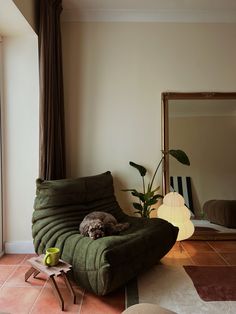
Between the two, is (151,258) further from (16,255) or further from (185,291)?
(16,255)

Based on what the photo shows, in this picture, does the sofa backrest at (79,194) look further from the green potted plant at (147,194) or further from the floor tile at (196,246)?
the floor tile at (196,246)

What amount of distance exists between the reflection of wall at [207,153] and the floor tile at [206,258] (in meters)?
0.54

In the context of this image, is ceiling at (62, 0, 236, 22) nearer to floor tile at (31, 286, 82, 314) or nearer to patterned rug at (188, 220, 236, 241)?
patterned rug at (188, 220, 236, 241)

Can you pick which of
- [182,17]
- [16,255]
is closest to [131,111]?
[182,17]

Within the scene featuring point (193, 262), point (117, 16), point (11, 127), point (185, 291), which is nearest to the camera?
point (185, 291)

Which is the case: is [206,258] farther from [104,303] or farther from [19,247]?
[19,247]

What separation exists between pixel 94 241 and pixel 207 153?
1.81m

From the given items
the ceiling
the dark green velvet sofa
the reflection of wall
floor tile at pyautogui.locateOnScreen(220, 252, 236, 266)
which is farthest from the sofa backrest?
the ceiling

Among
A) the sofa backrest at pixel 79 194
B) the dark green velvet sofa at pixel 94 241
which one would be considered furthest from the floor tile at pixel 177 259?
the sofa backrest at pixel 79 194

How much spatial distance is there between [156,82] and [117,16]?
0.86 m

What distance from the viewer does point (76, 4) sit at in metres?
2.91

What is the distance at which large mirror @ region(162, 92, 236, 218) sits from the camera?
3148mm

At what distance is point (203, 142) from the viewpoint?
3197 mm

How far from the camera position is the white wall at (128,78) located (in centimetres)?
311
